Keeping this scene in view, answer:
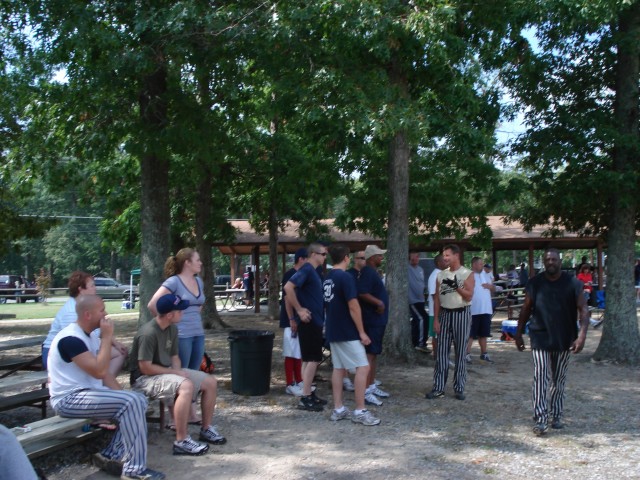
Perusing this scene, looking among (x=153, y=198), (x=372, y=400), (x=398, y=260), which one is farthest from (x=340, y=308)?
(x=153, y=198)

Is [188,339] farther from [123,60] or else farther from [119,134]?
[119,134]

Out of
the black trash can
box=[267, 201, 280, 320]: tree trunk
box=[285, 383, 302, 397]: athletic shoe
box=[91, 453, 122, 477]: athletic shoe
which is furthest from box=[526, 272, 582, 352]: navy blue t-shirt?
box=[267, 201, 280, 320]: tree trunk

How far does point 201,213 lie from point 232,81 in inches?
284

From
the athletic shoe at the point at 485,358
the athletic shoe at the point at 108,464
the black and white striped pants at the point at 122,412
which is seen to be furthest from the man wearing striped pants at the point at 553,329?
the athletic shoe at the point at 485,358

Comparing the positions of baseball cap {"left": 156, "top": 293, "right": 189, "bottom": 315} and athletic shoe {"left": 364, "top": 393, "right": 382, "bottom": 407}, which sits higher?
baseball cap {"left": 156, "top": 293, "right": 189, "bottom": 315}

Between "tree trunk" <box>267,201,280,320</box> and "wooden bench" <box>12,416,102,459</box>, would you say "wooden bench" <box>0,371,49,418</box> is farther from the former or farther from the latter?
"tree trunk" <box>267,201,280,320</box>

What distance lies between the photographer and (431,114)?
1051 cm

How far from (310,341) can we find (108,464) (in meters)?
2.75

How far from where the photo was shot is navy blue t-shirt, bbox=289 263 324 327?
25.0ft

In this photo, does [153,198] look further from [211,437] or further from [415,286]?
[211,437]

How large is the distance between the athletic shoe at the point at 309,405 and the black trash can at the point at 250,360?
0.81 meters

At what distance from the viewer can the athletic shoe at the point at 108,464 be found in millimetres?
5211

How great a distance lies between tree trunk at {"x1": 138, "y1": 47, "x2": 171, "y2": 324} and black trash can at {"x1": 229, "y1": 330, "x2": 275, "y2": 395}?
2.26 m

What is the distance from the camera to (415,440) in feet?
20.9
